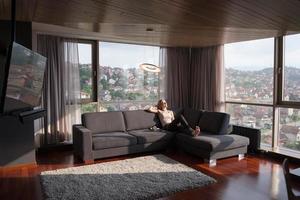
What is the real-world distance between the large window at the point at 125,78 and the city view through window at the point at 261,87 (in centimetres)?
180

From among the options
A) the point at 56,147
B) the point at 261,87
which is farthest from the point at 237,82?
the point at 56,147

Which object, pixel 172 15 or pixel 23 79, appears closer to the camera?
pixel 23 79

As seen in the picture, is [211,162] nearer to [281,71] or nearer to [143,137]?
[143,137]

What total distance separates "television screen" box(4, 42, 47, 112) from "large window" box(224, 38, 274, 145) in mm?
4141

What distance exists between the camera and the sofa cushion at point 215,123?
5.00 metres

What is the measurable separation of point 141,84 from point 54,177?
10.6 ft

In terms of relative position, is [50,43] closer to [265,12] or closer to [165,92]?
[165,92]

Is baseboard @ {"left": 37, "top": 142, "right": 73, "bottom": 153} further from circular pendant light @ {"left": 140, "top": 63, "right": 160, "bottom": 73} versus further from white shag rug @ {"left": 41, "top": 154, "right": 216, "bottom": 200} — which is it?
circular pendant light @ {"left": 140, "top": 63, "right": 160, "bottom": 73}

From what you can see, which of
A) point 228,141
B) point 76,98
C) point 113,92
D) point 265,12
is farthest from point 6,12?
point 228,141

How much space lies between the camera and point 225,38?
524 cm

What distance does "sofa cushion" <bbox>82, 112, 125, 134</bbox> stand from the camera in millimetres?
4996

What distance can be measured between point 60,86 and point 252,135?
3886mm

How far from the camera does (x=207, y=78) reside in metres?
6.38

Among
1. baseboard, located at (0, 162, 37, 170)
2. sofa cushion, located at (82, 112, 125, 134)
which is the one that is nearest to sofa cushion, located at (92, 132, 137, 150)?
sofa cushion, located at (82, 112, 125, 134)
